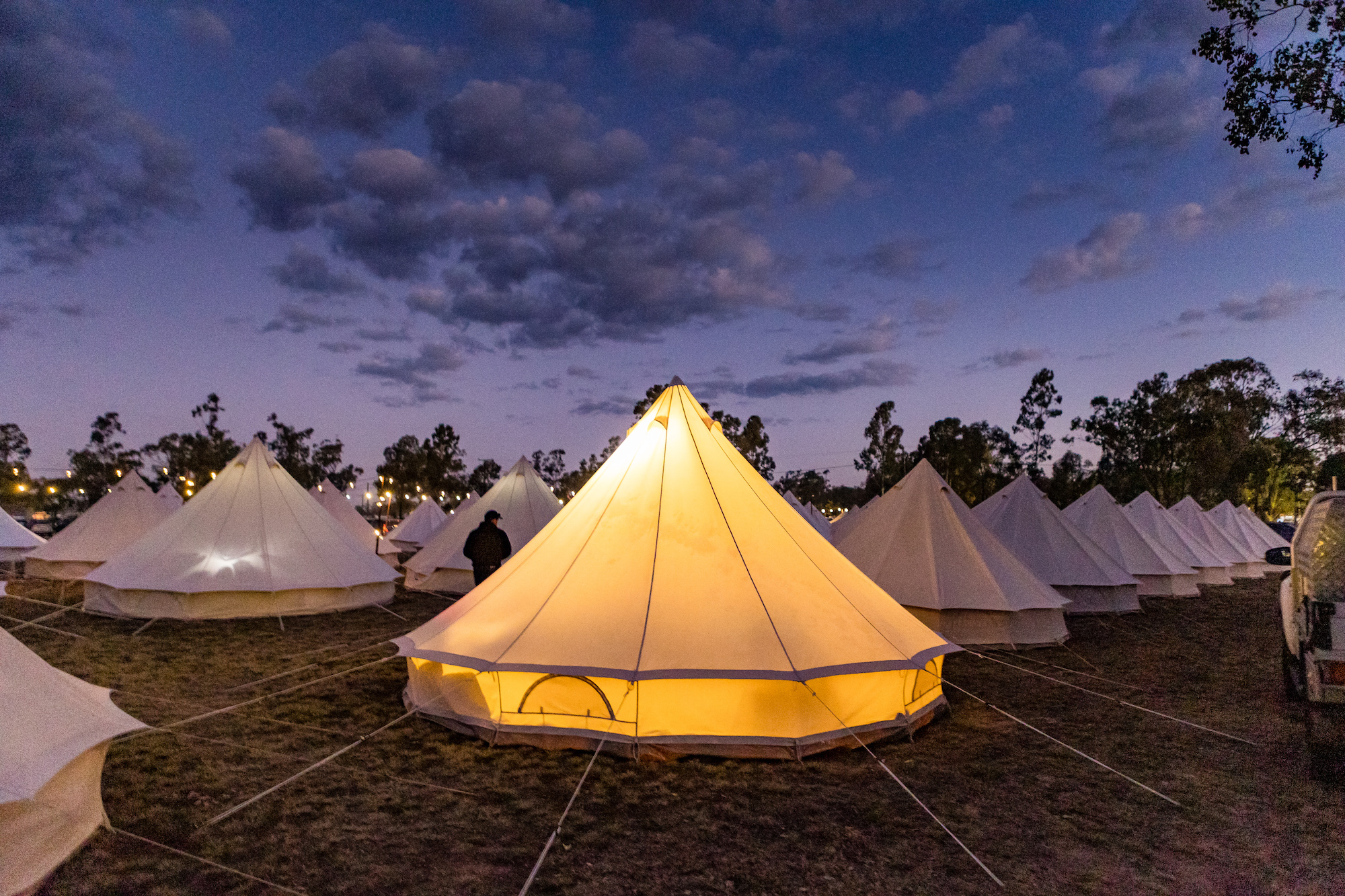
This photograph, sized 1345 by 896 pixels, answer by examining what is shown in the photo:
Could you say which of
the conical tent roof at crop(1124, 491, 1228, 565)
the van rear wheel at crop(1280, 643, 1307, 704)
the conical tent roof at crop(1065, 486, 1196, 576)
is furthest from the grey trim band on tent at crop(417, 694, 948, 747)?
the conical tent roof at crop(1124, 491, 1228, 565)

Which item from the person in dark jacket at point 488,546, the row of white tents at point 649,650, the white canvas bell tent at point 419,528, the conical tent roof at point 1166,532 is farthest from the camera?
the white canvas bell tent at point 419,528

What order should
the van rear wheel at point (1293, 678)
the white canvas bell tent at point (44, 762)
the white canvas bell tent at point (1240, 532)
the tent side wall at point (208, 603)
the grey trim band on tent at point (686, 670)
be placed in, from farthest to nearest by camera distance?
the white canvas bell tent at point (1240, 532) < the tent side wall at point (208, 603) < the van rear wheel at point (1293, 678) < the grey trim band on tent at point (686, 670) < the white canvas bell tent at point (44, 762)

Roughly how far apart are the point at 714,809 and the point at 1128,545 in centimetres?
1931

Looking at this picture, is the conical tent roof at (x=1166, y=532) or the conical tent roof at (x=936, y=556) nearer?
the conical tent roof at (x=936, y=556)

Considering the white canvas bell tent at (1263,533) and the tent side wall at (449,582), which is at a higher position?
the white canvas bell tent at (1263,533)

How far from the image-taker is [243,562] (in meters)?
13.3

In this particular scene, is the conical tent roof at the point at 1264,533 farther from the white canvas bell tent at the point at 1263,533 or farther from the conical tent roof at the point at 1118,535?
the conical tent roof at the point at 1118,535

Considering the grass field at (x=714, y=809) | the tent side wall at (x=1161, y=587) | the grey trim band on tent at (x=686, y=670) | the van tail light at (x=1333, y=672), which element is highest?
the van tail light at (x=1333, y=672)

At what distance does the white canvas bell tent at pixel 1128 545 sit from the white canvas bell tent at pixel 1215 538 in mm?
8135

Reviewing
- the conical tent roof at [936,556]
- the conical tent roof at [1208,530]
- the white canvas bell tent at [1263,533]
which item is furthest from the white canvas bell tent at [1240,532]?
the conical tent roof at [936,556]

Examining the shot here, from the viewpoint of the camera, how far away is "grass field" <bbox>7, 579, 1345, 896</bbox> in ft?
13.1

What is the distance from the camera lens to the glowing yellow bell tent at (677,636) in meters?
Answer: 5.83

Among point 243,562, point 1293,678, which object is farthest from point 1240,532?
point 243,562

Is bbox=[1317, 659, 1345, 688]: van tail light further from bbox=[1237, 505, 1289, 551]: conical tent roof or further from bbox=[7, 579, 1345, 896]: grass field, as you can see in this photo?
bbox=[1237, 505, 1289, 551]: conical tent roof
